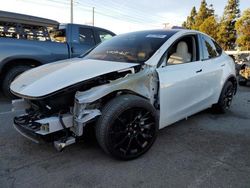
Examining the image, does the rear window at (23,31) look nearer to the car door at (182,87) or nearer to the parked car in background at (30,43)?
the parked car in background at (30,43)

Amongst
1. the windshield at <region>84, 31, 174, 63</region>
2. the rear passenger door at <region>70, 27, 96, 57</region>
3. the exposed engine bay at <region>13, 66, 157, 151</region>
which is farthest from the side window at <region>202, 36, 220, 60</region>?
the rear passenger door at <region>70, 27, 96, 57</region>

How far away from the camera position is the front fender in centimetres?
239

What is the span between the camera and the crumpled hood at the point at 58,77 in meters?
2.42

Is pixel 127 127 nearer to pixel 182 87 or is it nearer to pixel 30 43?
pixel 182 87

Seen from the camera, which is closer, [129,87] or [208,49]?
[129,87]

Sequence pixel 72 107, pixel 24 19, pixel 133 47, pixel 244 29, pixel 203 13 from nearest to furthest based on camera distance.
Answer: pixel 72 107 < pixel 133 47 < pixel 24 19 < pixel 244 29 < pixel 203 13

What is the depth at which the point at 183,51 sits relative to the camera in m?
3.66

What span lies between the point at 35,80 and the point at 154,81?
57.8 inches

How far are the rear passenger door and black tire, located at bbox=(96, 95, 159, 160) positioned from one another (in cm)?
370


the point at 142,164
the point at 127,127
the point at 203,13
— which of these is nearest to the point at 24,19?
the point at 127,127

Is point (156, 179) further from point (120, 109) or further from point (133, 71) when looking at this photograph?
point (133, 71)

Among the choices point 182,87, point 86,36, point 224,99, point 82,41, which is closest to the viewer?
point 182,87

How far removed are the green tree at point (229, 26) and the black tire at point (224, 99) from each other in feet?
115

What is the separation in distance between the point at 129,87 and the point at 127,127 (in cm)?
48
